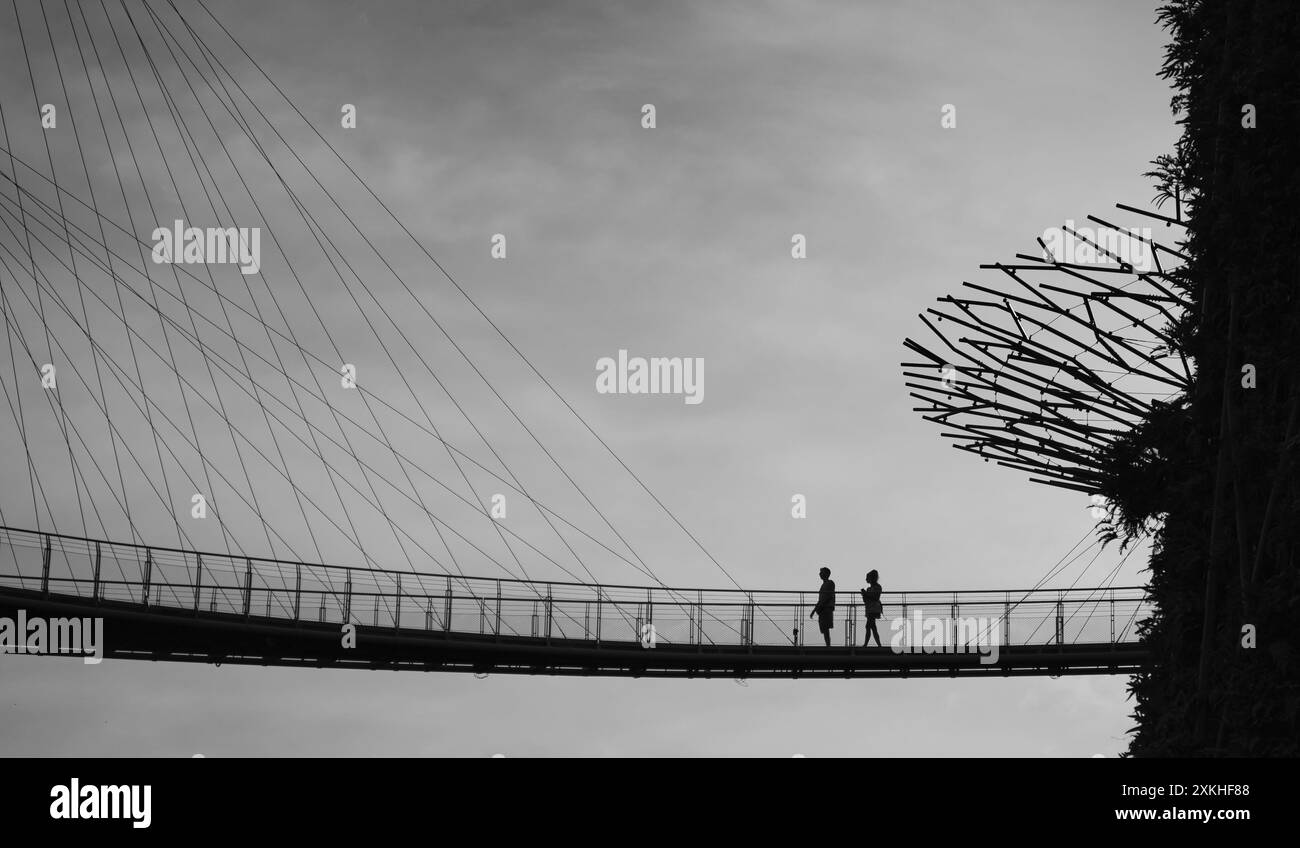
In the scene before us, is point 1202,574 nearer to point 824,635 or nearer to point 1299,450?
point 1299,450

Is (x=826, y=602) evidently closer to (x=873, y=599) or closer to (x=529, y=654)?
(x=873, y=599)

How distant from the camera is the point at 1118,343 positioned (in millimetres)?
11398

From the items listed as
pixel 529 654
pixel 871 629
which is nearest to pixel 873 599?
pixel 871 629

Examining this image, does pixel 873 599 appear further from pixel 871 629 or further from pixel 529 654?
pixel 529 654

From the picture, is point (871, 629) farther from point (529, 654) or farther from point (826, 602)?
point (529, 654)

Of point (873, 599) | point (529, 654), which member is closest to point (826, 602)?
point (873, 599)
